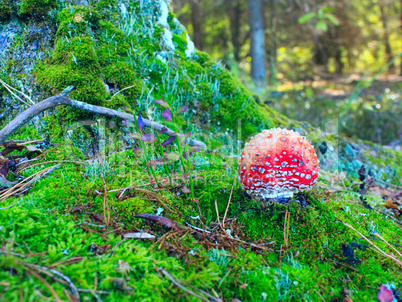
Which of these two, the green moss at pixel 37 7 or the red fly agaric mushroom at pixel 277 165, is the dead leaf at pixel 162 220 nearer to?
the red fly agaric mushroom at pixel 277 165

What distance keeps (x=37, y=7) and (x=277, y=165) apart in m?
2.79

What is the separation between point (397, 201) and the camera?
115 inches

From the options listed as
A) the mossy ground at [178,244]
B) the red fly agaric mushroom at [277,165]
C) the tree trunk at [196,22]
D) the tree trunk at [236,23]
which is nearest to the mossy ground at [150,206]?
the mossy ground at [178,244]

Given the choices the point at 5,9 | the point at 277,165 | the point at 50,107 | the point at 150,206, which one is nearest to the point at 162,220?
the point at 150,206

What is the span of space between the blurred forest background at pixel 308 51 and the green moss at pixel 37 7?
13.9 feet

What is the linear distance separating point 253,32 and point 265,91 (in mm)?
3005

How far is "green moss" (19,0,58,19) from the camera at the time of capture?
281cm

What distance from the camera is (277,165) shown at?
208 centimetres

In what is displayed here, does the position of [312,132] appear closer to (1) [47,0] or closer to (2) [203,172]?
(2) [203,172]

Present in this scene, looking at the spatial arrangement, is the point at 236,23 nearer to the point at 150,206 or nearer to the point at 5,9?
the point at 5,9

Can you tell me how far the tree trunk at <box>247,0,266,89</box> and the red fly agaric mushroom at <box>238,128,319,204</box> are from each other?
291 inches

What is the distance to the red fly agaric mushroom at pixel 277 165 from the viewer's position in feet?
6.86

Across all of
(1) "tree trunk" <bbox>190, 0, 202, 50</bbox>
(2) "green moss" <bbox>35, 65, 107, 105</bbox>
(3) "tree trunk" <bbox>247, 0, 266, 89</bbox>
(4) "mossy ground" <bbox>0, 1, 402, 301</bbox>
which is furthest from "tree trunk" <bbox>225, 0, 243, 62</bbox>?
(2) "green moss" <bbox>35, 65, 107, 105</bbox>

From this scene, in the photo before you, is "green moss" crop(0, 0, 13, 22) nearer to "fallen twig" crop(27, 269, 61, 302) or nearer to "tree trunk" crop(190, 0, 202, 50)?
"fallen twig" crop(27, 269, 61, 302)
